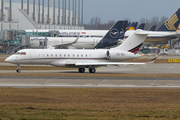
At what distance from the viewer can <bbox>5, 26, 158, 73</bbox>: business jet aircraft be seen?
37.3m

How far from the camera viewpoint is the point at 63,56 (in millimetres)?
38219

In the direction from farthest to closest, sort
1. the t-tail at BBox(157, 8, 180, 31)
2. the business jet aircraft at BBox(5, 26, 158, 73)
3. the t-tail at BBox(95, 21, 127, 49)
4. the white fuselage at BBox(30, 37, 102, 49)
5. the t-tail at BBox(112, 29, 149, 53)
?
1. the t-tail at BBox(157, 8, 180, 31)
2. the white fuselage at BBox(30, 37, 102, 49)
3. the t-tail at BBox(95, 21, 127, 49)
4. the t-tail at BBox(112, 29, 149, 53)
5. the business jet aircraft at BBox(5, 26, 158, 73)

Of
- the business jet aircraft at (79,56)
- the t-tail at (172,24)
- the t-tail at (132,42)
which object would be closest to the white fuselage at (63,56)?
the business jet aircraft at (79,56)

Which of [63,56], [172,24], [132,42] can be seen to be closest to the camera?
[63,56]

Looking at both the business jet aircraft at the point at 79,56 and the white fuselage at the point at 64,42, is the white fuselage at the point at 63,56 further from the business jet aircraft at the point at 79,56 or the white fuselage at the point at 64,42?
the white fuselage at the point at 64,42

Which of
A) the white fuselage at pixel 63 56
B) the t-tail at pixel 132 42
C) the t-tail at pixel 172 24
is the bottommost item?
the white fuselage at pixel 63 56

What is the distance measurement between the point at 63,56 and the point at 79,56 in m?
1.99

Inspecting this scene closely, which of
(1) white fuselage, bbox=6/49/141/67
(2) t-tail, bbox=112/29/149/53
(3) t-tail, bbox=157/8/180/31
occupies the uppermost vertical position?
(3) t-tail, bbox=157/8/180/31

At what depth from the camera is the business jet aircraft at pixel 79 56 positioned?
37281 millimetres

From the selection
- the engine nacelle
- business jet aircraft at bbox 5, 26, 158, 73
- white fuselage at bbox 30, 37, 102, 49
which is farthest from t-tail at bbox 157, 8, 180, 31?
the engine nacelle

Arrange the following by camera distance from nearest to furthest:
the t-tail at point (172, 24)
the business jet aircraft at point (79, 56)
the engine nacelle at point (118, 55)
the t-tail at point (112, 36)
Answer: the business jet aircraft at point (79, 56), the engine nacelle at point (118, 55), the t-tail at point (112, 36), the t-tail at point (172, 24)

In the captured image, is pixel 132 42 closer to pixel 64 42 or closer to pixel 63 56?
pixel 63 56

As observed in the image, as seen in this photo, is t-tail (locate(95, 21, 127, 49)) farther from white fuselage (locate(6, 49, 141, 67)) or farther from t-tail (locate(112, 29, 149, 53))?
white fuselage (locate(6, 49, 141, 67))

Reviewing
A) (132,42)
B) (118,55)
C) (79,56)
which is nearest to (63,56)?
(79,56)
